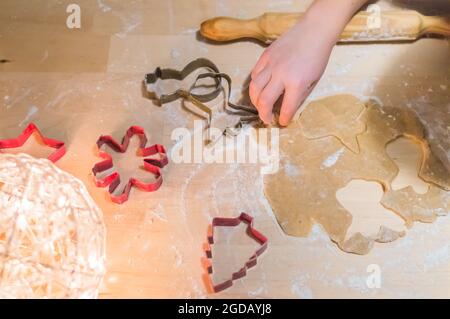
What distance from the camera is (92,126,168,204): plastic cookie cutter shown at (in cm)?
85

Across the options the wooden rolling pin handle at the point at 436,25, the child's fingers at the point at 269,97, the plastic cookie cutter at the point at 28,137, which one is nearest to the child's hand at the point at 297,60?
the child's fingers at the point at 269,97

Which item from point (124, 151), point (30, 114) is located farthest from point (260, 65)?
point (30, 114)

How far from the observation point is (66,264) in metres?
0.65

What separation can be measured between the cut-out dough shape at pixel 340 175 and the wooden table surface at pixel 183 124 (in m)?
0.02

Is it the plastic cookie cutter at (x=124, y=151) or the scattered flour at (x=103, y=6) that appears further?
the scattered flour at (x=103, y=6)

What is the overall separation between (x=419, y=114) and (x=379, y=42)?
164 millimetres

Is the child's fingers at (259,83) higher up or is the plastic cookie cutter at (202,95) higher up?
the child's fingers at (259,83)

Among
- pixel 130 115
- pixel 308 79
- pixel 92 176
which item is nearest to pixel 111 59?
pixel 130 115

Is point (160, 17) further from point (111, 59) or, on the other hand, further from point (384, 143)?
point (384, 143)

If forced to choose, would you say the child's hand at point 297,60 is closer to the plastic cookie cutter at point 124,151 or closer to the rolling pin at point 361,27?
the rolling pin at point 361,27

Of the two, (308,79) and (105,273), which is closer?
(105,273)

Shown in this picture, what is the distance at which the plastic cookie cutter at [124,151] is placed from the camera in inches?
33.6

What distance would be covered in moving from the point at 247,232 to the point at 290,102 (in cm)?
22

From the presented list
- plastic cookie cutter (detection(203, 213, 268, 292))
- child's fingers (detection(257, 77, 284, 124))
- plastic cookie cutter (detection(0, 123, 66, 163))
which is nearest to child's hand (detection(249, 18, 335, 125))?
child's fingers (detection(257, 77, 284, 124))
